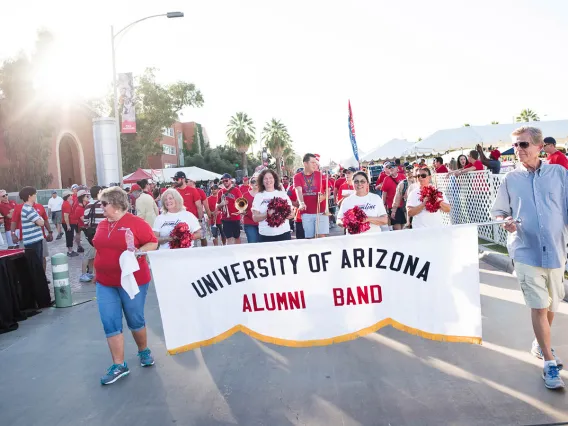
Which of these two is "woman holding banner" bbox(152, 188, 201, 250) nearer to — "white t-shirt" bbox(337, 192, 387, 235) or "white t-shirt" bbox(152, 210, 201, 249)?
"white t-shirt" bbox(152, 210, 201, 249)

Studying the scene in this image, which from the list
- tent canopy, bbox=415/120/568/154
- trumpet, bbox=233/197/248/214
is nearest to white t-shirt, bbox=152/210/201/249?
trumpet, bbox=233/197/248/214

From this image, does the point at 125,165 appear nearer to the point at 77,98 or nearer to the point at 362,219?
the point at 77,98

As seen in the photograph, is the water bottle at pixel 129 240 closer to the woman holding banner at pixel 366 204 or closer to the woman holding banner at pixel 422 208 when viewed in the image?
the woman holding banner at pixel 366 204

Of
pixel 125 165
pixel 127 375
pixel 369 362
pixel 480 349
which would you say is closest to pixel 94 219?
pixel 127 375

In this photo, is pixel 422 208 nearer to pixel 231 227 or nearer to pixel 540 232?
pixel 540 232

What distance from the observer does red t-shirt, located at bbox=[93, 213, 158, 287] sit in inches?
186

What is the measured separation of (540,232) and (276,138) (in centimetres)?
7977

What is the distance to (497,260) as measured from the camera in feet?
30.6

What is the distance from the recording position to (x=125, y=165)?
156ft

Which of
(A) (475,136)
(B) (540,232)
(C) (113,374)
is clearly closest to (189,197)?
(C) (113,374)

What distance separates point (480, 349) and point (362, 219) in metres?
1.82

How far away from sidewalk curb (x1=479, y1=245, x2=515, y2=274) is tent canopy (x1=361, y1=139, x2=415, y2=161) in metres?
15.4

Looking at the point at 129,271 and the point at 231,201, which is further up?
the point at 231,201

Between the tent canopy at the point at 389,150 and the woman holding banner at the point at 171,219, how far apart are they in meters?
20.1
